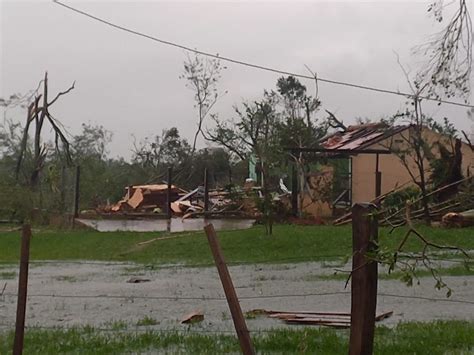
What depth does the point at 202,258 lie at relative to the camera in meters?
19.1

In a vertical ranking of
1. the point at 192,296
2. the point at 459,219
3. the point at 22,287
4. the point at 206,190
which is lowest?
the point at 192,296

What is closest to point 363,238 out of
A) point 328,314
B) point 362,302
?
point 362,302

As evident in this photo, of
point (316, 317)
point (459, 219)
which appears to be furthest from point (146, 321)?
point (459, 219)

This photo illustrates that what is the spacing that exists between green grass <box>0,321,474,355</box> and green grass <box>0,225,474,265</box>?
30.9ft

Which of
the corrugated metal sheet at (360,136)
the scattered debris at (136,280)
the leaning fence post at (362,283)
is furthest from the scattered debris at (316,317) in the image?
the corrugated metal sheet at (360,136)

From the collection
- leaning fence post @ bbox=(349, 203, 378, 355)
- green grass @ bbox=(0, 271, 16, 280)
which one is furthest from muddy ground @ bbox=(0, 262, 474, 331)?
leaning fence post @ bbox=(349, 203, 378, 355)

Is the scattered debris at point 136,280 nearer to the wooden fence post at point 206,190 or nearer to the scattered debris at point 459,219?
the scattered debris at point 459,219

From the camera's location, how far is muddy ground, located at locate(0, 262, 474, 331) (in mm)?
9758

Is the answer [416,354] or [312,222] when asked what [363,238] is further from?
[312,222]

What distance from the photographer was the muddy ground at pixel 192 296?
384 inches

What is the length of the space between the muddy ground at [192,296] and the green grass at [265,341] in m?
0.87

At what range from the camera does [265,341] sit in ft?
24.1

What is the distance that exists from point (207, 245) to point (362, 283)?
54.5 feet

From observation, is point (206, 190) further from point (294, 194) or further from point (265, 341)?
point (265, 341)
